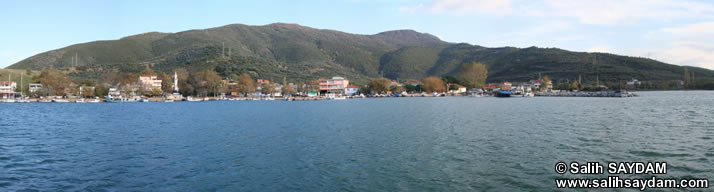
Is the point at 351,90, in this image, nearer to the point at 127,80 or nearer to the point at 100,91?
the point at 127,80

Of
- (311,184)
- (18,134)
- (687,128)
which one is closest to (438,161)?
(311,184)

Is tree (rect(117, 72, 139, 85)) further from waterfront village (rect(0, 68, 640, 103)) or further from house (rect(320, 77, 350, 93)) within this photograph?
house (rect(320, 77, 350, 93))

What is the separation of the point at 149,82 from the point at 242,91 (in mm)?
26833

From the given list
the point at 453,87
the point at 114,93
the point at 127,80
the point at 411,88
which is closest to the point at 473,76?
the point at 453,87

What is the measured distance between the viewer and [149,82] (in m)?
125

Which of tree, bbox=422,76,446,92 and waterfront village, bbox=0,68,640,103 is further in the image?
tree, bbox=422,76,446,92

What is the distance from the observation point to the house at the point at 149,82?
119m

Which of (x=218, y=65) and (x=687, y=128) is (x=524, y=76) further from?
(x=687, y=128)

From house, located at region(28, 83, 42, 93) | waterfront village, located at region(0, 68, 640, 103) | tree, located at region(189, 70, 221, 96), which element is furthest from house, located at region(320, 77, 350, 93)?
house, located at region(28, 83, 42, 93)

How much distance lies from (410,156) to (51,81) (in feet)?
392

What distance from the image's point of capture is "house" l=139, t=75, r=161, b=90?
389 ft

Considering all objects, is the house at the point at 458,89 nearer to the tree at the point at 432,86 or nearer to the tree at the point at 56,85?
the tree at the point at 432,86

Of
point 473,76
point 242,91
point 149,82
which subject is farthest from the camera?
point 473,76

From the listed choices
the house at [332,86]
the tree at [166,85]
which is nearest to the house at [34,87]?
the tree at [166,85]
